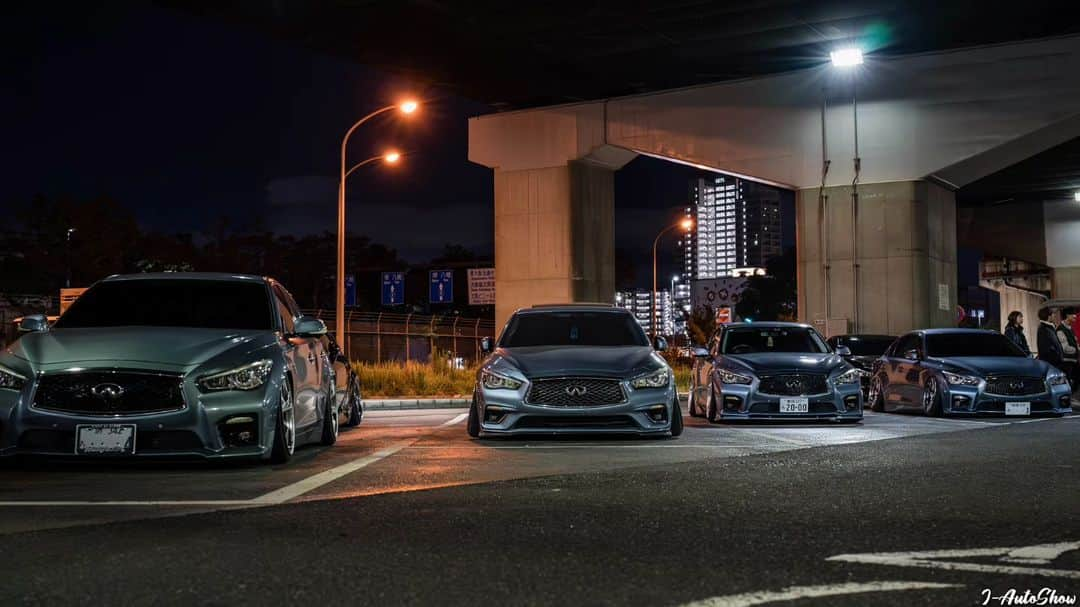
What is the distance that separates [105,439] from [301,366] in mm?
2385

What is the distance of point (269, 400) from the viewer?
402 inches

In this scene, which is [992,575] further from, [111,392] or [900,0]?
[900,0]

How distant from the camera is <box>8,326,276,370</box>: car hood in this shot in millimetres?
9758

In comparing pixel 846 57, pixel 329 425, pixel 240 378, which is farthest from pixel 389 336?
pixel 240 378

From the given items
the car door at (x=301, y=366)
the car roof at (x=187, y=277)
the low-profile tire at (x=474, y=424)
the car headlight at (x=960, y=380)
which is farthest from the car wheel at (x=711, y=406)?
the car roof at (x=187, y=277)

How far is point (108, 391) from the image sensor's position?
9648 millimetres

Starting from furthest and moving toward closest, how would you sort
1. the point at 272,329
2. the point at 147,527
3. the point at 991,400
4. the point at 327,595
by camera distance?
the point at 991,400 → the point at 272,329 → the point at 147,527 → the point at 327,595

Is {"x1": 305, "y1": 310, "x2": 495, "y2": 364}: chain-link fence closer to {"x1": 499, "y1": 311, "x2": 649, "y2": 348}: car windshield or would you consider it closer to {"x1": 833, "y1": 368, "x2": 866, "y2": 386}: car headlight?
{"x1": 833, "y1": 368, "x2": 866, "y2": 386}: car headlight

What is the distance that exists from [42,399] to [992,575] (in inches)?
287

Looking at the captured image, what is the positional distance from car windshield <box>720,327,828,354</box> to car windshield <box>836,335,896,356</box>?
23.4ft

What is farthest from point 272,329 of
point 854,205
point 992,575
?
point 854,205

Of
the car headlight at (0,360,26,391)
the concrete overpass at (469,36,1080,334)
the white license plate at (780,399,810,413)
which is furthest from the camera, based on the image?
the concrete overpass at (469,36,1080,334)

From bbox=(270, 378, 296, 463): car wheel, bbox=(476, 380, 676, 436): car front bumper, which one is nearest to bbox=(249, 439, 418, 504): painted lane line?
bbox=(270, 378, 296, 463): car wheel

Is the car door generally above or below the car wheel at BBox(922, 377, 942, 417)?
above
